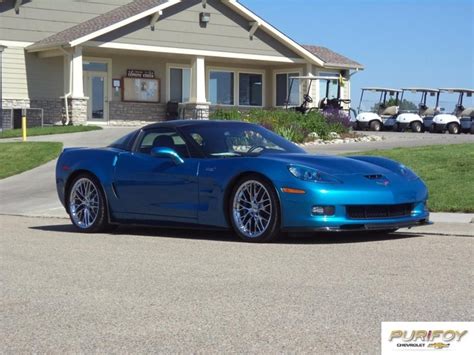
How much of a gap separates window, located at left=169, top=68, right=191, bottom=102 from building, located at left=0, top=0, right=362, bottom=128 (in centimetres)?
4

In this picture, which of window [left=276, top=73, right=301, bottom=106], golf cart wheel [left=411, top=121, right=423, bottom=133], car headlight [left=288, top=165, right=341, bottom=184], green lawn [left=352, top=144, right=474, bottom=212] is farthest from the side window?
golf cart wheel [left=411, top=121, right=423, bottom=133]

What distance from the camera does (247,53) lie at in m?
34.9

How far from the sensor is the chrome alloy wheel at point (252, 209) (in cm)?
933

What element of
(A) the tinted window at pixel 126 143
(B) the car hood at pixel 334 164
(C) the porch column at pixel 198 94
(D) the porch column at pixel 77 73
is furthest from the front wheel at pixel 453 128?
(B) the car hood at pixel 334 164

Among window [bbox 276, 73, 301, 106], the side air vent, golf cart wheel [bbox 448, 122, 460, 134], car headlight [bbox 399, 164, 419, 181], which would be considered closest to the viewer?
the side air vent

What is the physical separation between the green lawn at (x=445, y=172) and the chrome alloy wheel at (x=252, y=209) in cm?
335

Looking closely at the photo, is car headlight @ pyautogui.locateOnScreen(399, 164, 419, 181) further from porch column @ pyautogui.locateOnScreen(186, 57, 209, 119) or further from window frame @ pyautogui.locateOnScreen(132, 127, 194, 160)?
porch column @ pyautogui.locateOnScreen(186, 57, 209, 119)

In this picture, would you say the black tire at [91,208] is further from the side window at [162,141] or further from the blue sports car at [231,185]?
the side window at [162,141]

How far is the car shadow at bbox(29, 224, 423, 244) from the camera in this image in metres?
9.58

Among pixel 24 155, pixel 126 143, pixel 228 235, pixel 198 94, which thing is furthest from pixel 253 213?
pixel 198 94

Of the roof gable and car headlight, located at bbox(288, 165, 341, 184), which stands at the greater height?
the roof gable

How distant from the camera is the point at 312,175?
30.1 ft

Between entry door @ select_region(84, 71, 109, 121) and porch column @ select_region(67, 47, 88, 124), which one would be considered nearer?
porch column @ select_region(67, 47, 88, 124)

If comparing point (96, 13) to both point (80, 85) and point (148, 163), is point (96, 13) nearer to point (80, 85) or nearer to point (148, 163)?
point (80, 85)
